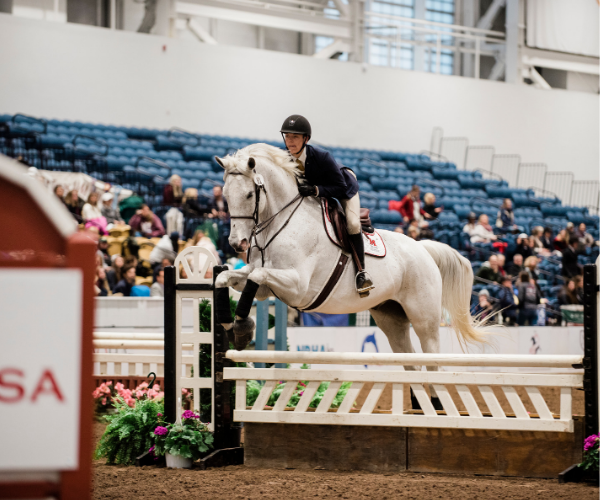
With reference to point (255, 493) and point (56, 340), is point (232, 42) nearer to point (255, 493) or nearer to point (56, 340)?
point (255, 493)

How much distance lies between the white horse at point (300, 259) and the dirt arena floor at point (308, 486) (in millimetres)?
800

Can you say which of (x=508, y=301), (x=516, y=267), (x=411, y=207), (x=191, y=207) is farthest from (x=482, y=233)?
(x=191, y=207)

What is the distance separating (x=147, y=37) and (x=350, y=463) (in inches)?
422

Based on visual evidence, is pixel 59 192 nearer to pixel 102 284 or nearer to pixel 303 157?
pixel 102 284

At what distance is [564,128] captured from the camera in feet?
55.3

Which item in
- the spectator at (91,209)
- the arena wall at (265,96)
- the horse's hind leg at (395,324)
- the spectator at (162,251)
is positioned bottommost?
the horse's hind leg at (395,324)

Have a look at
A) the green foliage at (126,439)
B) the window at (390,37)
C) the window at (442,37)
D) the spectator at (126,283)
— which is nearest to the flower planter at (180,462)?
the green foliage at (126,439)

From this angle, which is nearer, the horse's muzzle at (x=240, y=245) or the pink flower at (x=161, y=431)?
the horse's muzzle at (x=240, y=245)

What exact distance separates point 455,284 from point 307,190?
149 centimetres

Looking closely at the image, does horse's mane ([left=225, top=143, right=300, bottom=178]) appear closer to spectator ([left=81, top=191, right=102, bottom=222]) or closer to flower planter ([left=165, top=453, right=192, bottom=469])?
flower planter ([left=165, top=453, right=192, bottom=469])

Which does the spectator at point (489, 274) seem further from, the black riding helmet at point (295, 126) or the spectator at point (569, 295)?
the black riding helmet at point (295, 126)

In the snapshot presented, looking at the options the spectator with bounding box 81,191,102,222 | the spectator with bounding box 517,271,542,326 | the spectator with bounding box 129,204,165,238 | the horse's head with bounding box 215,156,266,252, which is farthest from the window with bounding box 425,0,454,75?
the horse's head with bounding box 215,156,266,252

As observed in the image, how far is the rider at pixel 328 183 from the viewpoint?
3924 millimetres

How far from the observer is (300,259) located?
3.77 m
